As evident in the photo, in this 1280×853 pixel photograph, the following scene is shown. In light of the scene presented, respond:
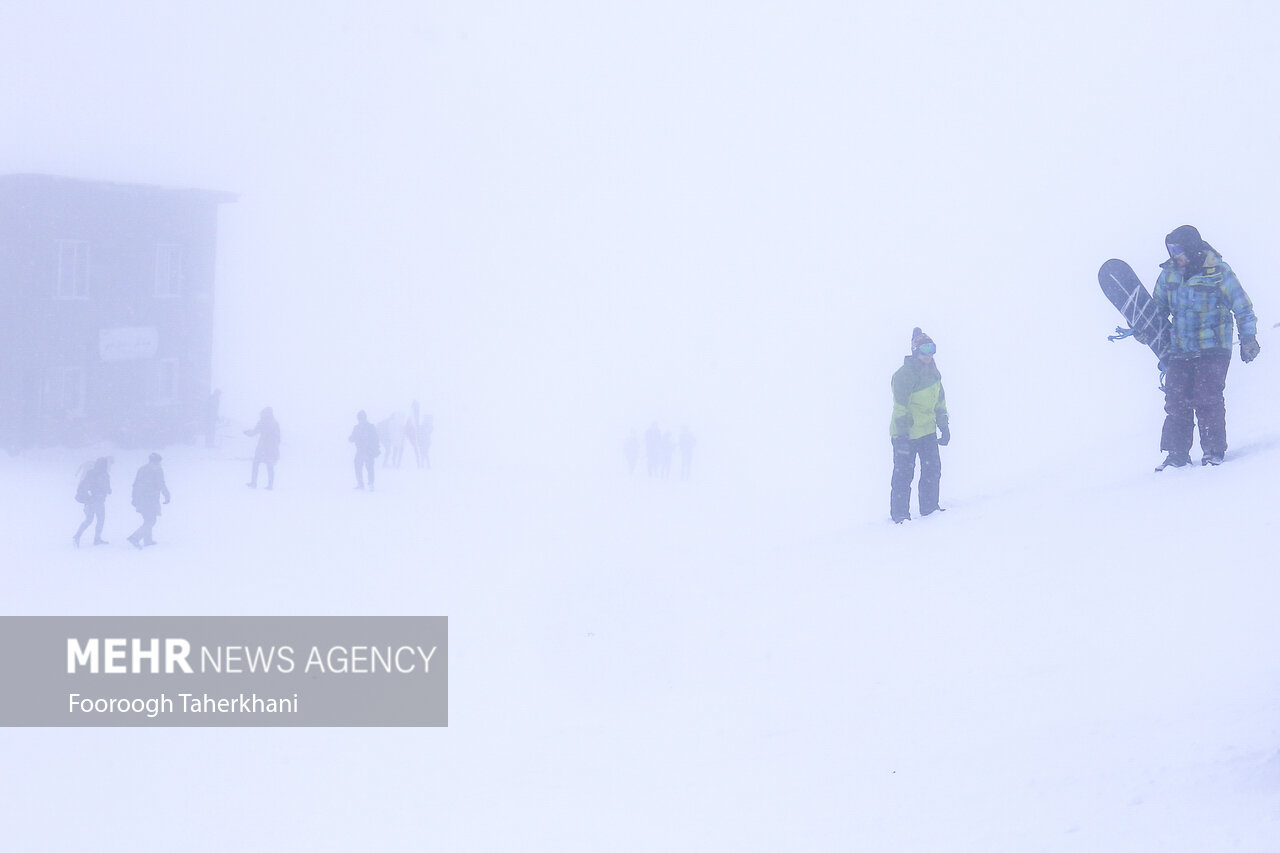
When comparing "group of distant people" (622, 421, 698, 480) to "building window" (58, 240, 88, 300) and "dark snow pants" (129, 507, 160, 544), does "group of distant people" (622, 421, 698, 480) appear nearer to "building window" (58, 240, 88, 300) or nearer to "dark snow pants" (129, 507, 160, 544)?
"dark snow pants" (129, 507, 160, 544)

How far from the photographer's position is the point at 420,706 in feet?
28.8

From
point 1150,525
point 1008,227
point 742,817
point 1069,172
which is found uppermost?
point 1069,172

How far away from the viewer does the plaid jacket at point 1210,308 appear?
300 inches

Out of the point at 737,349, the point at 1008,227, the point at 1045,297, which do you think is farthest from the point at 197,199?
the point at 1008,227

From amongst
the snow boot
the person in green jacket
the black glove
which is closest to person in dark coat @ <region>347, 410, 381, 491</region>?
the person in green jacket

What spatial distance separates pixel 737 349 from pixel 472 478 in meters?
64.2

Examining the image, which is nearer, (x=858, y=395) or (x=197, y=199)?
(x=197, y=199)

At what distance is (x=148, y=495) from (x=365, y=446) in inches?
246

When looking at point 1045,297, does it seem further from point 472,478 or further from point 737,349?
point 472,478

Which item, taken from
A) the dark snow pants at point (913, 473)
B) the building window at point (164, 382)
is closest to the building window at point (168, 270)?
the building window at point (164, 382)

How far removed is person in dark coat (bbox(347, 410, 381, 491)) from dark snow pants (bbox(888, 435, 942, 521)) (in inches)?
573

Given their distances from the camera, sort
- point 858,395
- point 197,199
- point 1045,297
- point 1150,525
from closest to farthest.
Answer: point 1150,525 → point 197,199 → point 858,395 → point 1045,297

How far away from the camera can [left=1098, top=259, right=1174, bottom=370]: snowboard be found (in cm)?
806
